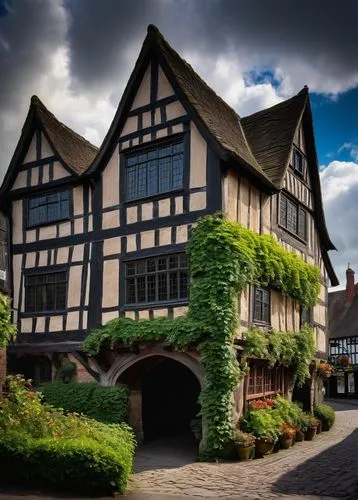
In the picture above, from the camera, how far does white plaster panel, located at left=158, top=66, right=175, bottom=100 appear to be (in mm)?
16500

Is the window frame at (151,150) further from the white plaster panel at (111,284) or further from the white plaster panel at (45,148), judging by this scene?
the white plaster panel at (45,148)

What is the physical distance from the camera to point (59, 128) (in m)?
20.2

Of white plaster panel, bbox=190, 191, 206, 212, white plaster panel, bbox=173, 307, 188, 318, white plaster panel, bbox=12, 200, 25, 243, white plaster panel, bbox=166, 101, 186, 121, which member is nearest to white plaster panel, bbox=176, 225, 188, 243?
white plaster panel, bbox=190, 191, 206, 212

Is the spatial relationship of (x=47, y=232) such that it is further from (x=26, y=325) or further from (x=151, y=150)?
(x=151, y=150)

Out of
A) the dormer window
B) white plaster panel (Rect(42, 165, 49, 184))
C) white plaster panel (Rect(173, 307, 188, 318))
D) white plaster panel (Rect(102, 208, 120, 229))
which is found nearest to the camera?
white plaster panel (Rect(173, 307, 188, 318))

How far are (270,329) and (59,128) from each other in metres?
10.4

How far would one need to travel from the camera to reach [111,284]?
16.7 m

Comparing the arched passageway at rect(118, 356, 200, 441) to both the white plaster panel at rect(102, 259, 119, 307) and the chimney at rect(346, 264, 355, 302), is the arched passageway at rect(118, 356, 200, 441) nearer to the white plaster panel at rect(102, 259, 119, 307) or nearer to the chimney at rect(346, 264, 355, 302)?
the white plaster panel at rect(102, 259, 119, 307)

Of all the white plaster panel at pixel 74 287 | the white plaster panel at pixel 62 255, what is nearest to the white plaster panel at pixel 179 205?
the white plaster panel at pixel 74 287

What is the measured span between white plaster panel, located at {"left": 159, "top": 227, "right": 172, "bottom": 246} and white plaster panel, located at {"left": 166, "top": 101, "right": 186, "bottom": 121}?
3303 mm

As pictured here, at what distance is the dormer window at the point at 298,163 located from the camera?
19.4m

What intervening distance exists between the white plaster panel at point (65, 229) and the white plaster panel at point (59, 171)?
159 centimetres

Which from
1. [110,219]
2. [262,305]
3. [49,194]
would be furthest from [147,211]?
[262,305]

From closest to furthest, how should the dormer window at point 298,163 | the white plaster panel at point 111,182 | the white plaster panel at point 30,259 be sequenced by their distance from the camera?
1. the white plaster panel at point 111,182
2. the white plaster panel at point 30,259
3. the dormer window at point 298,163
